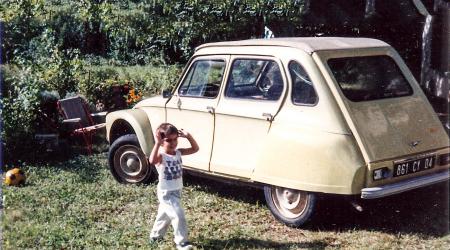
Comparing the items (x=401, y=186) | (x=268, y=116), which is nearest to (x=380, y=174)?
(x=401, y=186)

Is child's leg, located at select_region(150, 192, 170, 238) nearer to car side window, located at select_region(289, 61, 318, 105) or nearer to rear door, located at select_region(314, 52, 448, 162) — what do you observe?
car side window, located at select_region(289, 61, 318, 105)

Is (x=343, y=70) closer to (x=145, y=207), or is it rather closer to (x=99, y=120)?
(x=145, y=207)

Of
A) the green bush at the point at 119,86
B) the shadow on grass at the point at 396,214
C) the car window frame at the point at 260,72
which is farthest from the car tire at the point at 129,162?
the green bush at the point at 119,86

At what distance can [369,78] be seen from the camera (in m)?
5.61

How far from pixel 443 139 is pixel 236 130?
214 cm

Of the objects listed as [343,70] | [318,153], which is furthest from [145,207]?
[343,70]

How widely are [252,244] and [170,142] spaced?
1.27m

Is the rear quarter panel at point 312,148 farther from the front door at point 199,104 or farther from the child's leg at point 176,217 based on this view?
the child's leg at point 176,217

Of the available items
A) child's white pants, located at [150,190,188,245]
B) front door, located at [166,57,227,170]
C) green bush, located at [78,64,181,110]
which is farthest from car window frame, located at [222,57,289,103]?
green bush, located at [78,64,181,110]

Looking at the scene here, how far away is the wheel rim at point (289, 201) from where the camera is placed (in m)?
5.38

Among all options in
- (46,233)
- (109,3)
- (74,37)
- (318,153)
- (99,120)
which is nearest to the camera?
(318,153)

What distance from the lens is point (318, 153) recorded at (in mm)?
4992

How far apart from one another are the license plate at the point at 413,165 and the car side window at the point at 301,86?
3.35 ft

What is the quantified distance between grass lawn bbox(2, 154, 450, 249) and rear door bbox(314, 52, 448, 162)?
840 mm
